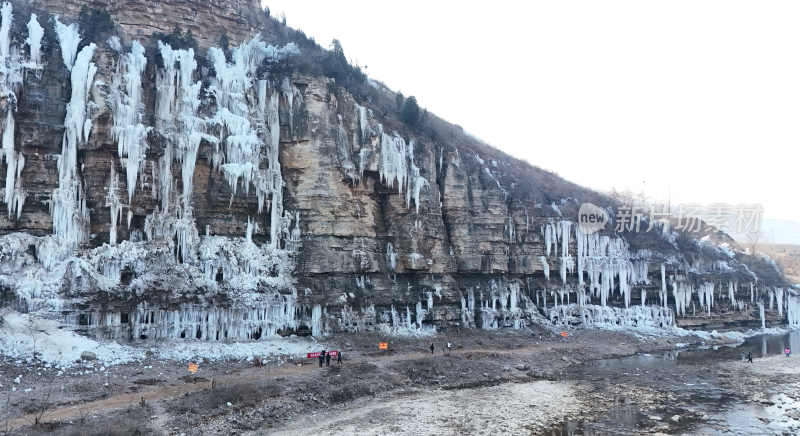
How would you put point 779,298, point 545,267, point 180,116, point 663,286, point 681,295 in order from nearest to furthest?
1. point 180,116
2. point 545,267
3. point 663,286
4. point 681,295
5. point 779,298

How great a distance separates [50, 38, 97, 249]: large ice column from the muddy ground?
27.5 ft

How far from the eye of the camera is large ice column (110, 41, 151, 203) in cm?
3067

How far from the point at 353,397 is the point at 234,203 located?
1465cm

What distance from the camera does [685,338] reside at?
163 ft

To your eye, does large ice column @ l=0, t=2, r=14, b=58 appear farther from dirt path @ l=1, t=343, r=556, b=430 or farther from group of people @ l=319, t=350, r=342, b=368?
group of people @ l=319, t=350, r=342, b=368

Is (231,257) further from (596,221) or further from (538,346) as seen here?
(596,221)

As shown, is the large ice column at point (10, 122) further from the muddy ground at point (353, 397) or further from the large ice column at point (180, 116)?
the muddy ground at point (353, 397)

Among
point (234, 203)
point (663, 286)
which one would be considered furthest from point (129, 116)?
point (663, 286)

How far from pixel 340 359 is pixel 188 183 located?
1364cm

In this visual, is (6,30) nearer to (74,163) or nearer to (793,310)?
(74,163)

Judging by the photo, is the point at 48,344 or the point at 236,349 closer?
the point at 48,344

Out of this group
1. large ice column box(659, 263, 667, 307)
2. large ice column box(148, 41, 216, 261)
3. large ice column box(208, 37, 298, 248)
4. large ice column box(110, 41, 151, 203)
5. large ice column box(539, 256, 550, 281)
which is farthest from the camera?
large ice column box(659, 263, 667, 307)

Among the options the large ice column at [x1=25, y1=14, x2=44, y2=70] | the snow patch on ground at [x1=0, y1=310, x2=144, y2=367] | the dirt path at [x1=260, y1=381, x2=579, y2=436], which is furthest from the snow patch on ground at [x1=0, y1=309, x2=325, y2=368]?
the large ice column at [x1=25, y1=14, x2=44, y2=70]

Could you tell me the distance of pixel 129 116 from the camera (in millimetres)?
31422
